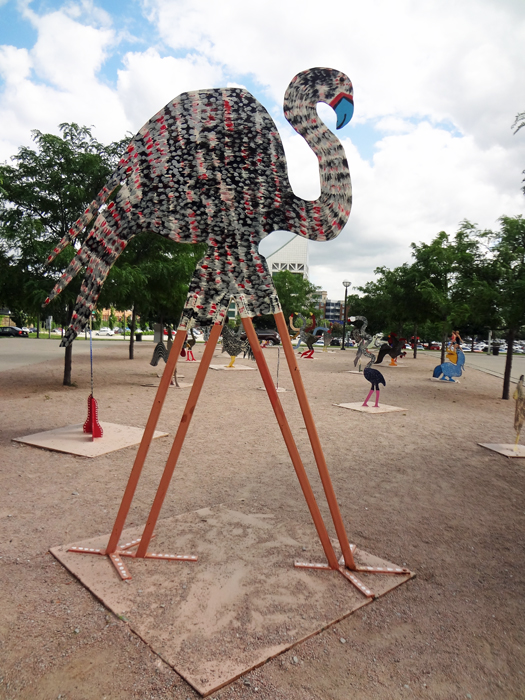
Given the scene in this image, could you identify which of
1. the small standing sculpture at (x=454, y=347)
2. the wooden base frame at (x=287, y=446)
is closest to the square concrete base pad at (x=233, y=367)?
the small standing sculpture at (x=454, y=347)

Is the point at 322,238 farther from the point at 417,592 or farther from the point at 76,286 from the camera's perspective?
the point at 76,286

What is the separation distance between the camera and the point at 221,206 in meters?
3.55

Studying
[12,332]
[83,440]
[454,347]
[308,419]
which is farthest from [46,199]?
[12,332]

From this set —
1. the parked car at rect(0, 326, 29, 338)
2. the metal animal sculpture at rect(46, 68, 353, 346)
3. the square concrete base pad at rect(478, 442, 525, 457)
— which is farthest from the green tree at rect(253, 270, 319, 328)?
the metal animal sculpture at rect(46, 68, 353, 346)

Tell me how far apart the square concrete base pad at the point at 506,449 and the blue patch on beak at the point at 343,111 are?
597cm

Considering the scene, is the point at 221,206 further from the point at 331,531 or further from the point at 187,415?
the point at 331,531

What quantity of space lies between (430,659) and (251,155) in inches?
136

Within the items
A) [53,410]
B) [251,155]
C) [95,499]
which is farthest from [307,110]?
[53,410]

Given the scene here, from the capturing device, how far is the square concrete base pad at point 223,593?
2.73 metres

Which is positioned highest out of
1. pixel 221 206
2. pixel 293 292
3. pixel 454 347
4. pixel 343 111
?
pixel 293 292

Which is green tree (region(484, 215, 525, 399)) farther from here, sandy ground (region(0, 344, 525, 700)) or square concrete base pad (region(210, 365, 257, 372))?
square concrete base pad (region(210, 365, 257, 372))

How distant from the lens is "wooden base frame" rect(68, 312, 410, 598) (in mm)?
3451

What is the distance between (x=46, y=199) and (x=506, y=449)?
A: 11.6m

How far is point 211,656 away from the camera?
2674 mm
